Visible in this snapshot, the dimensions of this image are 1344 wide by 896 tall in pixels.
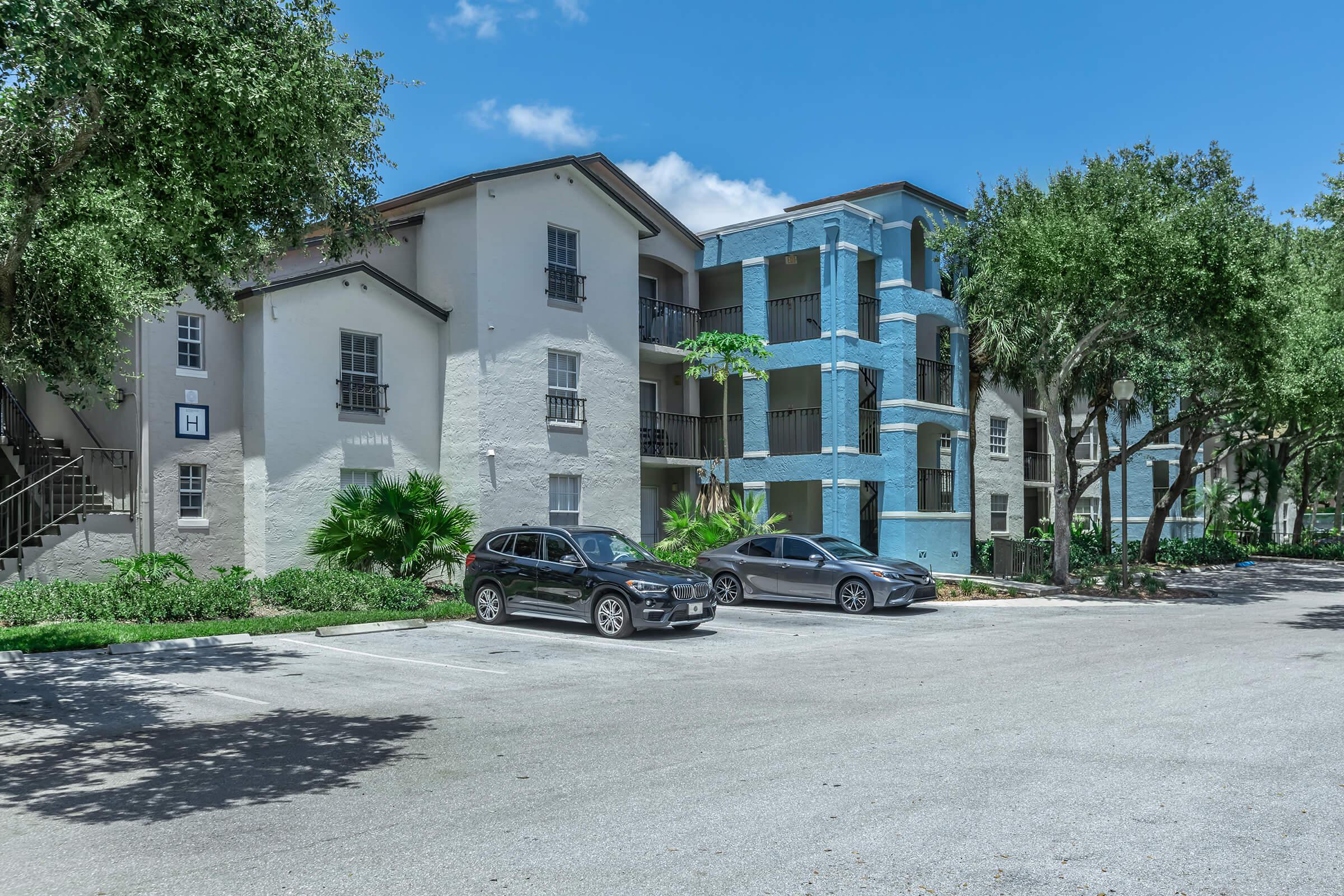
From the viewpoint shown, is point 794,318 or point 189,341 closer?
point 189,341

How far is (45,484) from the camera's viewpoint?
1848cm

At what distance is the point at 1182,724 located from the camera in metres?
9.37

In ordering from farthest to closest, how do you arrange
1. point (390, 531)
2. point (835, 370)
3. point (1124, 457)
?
1. point (835, 370)
2. point (1124, 457)
3. point (390, 531)

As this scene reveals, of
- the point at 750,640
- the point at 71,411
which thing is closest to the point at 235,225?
the point at 750,640

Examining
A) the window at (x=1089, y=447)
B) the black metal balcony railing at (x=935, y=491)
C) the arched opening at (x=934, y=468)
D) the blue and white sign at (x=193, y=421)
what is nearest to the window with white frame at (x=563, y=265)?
the blue and white sign at (x=193, y=421)

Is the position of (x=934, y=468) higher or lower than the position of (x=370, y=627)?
higher

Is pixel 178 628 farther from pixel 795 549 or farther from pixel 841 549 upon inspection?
pixel 841 549

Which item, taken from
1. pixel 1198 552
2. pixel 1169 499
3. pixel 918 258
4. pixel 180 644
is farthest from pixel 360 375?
pixel 1198 552

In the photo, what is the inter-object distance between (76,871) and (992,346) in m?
27.1

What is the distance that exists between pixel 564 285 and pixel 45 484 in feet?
36.6

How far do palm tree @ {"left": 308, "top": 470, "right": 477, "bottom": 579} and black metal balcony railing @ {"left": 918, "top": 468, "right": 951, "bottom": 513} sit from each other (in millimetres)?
14141

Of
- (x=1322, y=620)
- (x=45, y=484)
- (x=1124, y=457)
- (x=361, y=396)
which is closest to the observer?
(x=45, y=484)

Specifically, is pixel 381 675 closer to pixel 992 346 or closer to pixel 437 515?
pixel 437 515

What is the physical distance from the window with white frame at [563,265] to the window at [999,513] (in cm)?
1585
